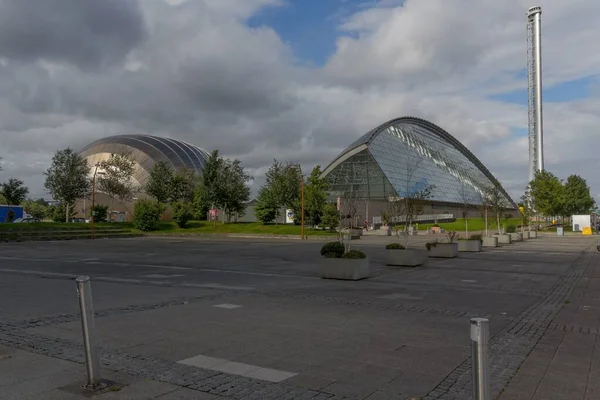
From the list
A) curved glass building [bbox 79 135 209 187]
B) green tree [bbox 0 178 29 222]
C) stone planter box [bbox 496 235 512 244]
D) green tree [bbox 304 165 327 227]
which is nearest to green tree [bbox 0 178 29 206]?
green tree [bbox 0 178 29 222]

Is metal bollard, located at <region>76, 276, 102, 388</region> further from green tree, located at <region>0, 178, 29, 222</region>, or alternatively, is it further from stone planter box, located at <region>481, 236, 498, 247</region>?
green tree, located at <region>0, 178, 29, 222</region>

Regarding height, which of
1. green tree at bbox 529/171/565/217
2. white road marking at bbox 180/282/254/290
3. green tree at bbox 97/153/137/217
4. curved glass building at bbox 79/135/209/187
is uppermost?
curved glass building at bbox 79/135/209/187

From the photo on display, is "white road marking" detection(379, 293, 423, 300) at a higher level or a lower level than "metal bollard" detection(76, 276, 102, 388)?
lower

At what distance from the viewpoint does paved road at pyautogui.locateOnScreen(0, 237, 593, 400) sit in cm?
530

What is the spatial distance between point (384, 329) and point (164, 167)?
65942 millimetres

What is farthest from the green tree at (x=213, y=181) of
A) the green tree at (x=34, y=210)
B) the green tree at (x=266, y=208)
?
the green tree at (x=34, y=210)

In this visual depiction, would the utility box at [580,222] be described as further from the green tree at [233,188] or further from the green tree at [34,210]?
the green tree at [34,210]

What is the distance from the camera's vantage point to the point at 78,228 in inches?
1929

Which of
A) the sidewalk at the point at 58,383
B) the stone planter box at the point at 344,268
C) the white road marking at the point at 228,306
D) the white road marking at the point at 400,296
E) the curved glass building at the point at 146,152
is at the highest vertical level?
the curved glass building at the point at 146,152

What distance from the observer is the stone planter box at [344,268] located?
560 inches

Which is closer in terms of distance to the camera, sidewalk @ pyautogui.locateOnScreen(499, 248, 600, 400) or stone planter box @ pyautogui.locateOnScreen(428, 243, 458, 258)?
sidewalk @ pyautogui.locateOnScreen(499, 248, 600, 400)

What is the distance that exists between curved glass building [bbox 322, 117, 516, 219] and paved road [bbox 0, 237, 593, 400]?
5822 centimetres

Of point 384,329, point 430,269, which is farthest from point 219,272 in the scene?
point 384,329

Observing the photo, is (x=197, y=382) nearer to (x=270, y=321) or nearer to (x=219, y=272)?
(x=270, y=321)
